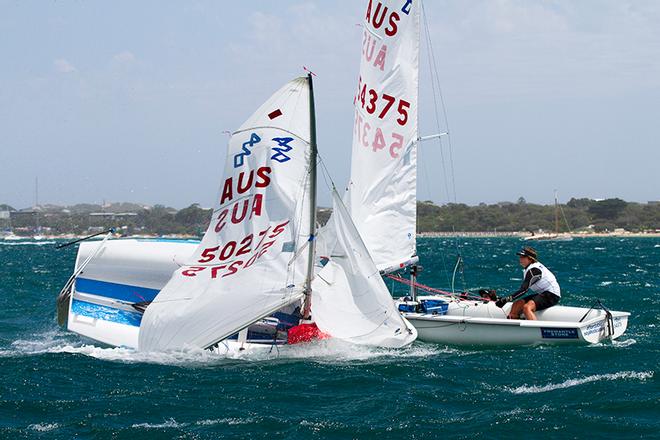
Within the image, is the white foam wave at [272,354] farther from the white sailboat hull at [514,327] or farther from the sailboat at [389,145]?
the sailboat at [389,145]

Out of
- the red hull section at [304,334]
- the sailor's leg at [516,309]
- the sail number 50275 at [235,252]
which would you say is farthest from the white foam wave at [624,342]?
the sail number 50275 at [235,252]

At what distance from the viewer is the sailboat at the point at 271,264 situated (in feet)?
42.7

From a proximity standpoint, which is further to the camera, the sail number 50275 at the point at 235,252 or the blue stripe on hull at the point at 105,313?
the blue stripe on hull at the point at 105,313

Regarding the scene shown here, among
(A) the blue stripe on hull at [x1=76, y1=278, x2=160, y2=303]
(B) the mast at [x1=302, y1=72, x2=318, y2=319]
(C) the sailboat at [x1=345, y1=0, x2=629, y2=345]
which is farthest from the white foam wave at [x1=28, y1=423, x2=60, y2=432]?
(C) the sailboat at [x1=345, y1=0, x2=629, y2=345]

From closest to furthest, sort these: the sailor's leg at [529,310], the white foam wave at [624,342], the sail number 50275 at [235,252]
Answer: the sail number 50275 at [235,252] → the white foam wave at [624,342] → the sailor's leg at [529,310]

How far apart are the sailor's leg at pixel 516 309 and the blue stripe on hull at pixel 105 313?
20.4 ft

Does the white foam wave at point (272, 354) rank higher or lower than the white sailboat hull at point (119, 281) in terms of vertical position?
lower

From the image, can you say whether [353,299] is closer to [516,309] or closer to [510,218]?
[516,309]

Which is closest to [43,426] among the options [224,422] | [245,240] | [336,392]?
[224,422]

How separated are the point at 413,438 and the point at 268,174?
5.39m

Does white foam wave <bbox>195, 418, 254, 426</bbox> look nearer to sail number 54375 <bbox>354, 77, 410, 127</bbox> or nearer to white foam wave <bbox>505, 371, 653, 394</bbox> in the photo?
white foam wave <bbox>505, 371, 653, 394</bbox>

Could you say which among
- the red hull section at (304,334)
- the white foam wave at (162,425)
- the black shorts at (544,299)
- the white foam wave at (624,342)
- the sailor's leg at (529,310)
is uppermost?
the black shorts at (544,299)

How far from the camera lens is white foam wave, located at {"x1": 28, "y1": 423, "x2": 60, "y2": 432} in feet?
29.7

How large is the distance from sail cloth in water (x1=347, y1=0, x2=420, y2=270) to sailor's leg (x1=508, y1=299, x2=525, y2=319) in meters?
2.27
